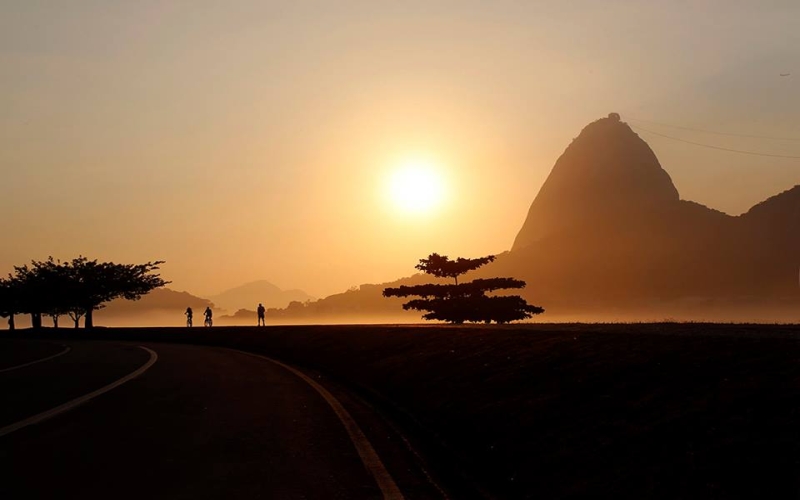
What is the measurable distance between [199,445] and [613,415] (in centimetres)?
582

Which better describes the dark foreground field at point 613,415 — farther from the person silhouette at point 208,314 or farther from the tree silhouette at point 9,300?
the tree silhouette at point 9,300

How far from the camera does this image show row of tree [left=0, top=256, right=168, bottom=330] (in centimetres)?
8412

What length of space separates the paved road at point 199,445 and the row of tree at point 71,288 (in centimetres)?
6931

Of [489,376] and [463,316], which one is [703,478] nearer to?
[489,376]

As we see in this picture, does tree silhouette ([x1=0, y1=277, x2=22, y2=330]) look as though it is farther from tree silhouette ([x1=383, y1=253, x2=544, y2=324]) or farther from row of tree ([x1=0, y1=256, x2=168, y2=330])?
tree silhouette ([x1=383, y1=253, x2=544, y2=324])

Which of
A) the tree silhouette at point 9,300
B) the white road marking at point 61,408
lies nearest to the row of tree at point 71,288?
the tree silhouette at point 9,300

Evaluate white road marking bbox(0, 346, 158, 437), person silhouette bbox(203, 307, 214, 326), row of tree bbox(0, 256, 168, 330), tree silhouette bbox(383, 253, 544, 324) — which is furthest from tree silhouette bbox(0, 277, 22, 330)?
white road marking bbox(0, 346, 158, 437)

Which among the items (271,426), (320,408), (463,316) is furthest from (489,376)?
(463,316)

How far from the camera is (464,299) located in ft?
196

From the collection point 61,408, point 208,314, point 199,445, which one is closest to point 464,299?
point 208,314

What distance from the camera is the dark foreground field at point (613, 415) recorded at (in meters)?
7.43

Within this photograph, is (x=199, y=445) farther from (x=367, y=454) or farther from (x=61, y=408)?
(x=61, y=408)

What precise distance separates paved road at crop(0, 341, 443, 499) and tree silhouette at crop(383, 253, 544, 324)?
39604 millimetres

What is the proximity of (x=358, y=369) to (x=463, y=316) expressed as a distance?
117 feet
